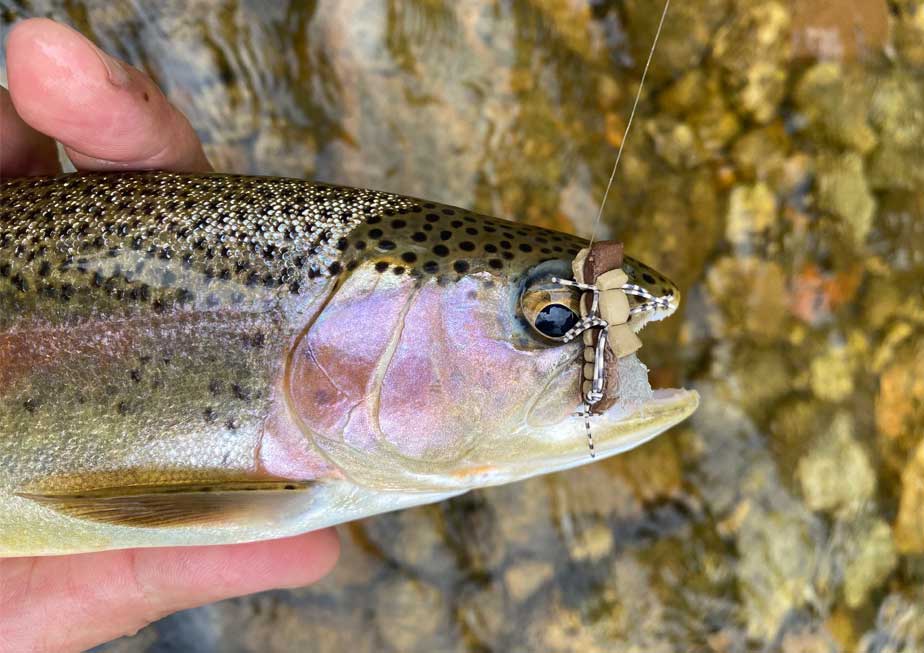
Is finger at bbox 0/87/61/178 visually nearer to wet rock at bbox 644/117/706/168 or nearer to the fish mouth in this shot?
the fish mouth

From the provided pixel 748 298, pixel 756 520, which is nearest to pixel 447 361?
pixel 748 298

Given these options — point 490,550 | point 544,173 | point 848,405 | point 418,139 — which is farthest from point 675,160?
point 490,550

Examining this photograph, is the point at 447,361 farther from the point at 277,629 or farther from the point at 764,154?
the point at 764,154

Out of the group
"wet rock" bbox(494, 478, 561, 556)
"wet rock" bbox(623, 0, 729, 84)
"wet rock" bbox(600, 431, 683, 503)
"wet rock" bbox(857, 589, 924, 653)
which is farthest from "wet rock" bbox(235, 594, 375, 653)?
"wet rock" bbox(623, 0, 729, 84)

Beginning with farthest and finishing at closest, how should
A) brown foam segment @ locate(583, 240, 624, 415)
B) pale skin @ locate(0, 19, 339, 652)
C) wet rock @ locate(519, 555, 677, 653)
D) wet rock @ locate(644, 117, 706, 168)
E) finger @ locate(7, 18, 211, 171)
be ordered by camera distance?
1. wet rock @ locate(644, 117, 706, 168)
2. wet rock @ locate(519, 555, 677, 653)
3. pale skin @ locate(0, 19, 339, 652)
4. finger @ locate(7, 18, 211, 171)
5. brown foam segment @ locate(583, 240, 624, 415)

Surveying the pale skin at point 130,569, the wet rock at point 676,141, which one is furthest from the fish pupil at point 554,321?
the wet rock at point 676,141

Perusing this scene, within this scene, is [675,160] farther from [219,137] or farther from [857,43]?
[219,137]
